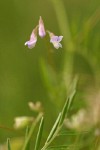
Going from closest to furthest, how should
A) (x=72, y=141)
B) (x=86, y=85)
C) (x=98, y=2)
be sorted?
1. (x=72, y=141)
2. (x=86, y=85)
3. (x=98, y=2)

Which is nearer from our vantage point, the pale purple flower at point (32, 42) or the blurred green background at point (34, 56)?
the pale purple flower at point (32, 42)

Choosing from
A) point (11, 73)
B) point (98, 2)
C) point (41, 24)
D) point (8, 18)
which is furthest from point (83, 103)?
point (8, 18)

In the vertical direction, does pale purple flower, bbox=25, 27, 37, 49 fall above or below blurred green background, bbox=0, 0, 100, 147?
below

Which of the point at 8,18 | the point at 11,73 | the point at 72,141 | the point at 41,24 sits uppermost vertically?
the point at 8,18

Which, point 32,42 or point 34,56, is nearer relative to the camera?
point 32,42

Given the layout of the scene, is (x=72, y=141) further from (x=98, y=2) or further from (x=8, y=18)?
(x=8, y=18)

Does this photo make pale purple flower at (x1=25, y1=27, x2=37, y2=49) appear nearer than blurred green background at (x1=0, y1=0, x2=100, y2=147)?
Yes

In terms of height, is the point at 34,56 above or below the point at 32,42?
above

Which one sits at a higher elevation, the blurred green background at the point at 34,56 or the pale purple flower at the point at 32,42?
the blurred green background at the point at 34,56
